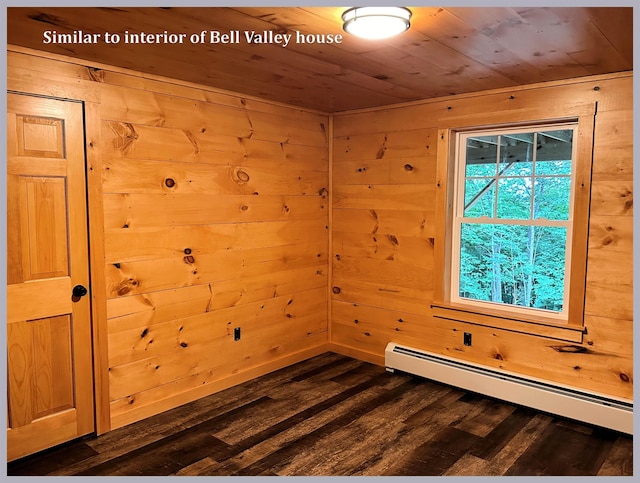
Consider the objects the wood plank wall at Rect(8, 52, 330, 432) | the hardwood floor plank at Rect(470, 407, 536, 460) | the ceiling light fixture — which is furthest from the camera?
the wood plank wall at Rect(8, 52, 330, 432)

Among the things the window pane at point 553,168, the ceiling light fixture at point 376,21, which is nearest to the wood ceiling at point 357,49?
the ceiling light fixture at point 376,21

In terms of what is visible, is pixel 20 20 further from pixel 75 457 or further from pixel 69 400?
pixel 75 457

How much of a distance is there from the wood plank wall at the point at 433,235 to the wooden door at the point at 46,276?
2.27m

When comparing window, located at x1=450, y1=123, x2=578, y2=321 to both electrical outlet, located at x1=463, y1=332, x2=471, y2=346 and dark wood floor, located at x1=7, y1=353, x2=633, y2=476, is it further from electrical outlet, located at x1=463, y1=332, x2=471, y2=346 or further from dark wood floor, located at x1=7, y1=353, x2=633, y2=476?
dark wood floor, located at x1=7, y1=353, x2=633, y2=476

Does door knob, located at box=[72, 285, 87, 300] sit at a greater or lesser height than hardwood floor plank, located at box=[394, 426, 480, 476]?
greater

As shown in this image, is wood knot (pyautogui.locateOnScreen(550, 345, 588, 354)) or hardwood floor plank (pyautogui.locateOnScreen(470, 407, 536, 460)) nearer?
hardwood floor plank (pyautogui.locateOnScreen(470, 407, 536, 460))

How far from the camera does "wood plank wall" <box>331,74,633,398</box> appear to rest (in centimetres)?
304

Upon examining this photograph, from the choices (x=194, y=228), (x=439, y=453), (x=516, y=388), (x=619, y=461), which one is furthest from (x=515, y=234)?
(x=194, y=228)

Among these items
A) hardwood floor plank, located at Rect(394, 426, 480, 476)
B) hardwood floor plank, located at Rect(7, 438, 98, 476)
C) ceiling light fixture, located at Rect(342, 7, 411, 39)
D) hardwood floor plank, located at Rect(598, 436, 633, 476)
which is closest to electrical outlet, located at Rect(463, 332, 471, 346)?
hardwood floor plank, located at Rect(394, 426, 480, 476)

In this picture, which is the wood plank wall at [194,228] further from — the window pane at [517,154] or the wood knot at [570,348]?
the wood knot at [570,348]

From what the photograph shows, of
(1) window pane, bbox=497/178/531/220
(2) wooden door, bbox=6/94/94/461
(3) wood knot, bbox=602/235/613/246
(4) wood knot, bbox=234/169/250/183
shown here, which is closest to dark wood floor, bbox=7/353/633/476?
(2) wooden door, bbox=6/94/94/461

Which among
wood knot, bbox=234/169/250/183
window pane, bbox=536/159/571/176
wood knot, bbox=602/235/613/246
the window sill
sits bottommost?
the window sill

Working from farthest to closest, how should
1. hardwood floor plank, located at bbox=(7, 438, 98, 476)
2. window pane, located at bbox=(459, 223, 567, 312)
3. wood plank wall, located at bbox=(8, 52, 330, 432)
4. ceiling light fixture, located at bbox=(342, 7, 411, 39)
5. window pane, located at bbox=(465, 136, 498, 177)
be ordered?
window pane, located at bbox=(465, 136, 498, 177)
window pane, located at bbox=(459, 223, 567, 312)
wood plank wall, located at bbox=(8, 52, 330, 432)
hardwood floor plank, located at bbox=(7, 438, 98, 476)
ceiling light fixture, located at bbox=(342, 7, 411, 39)

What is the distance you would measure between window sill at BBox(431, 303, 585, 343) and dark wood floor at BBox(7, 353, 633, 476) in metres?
0.54
